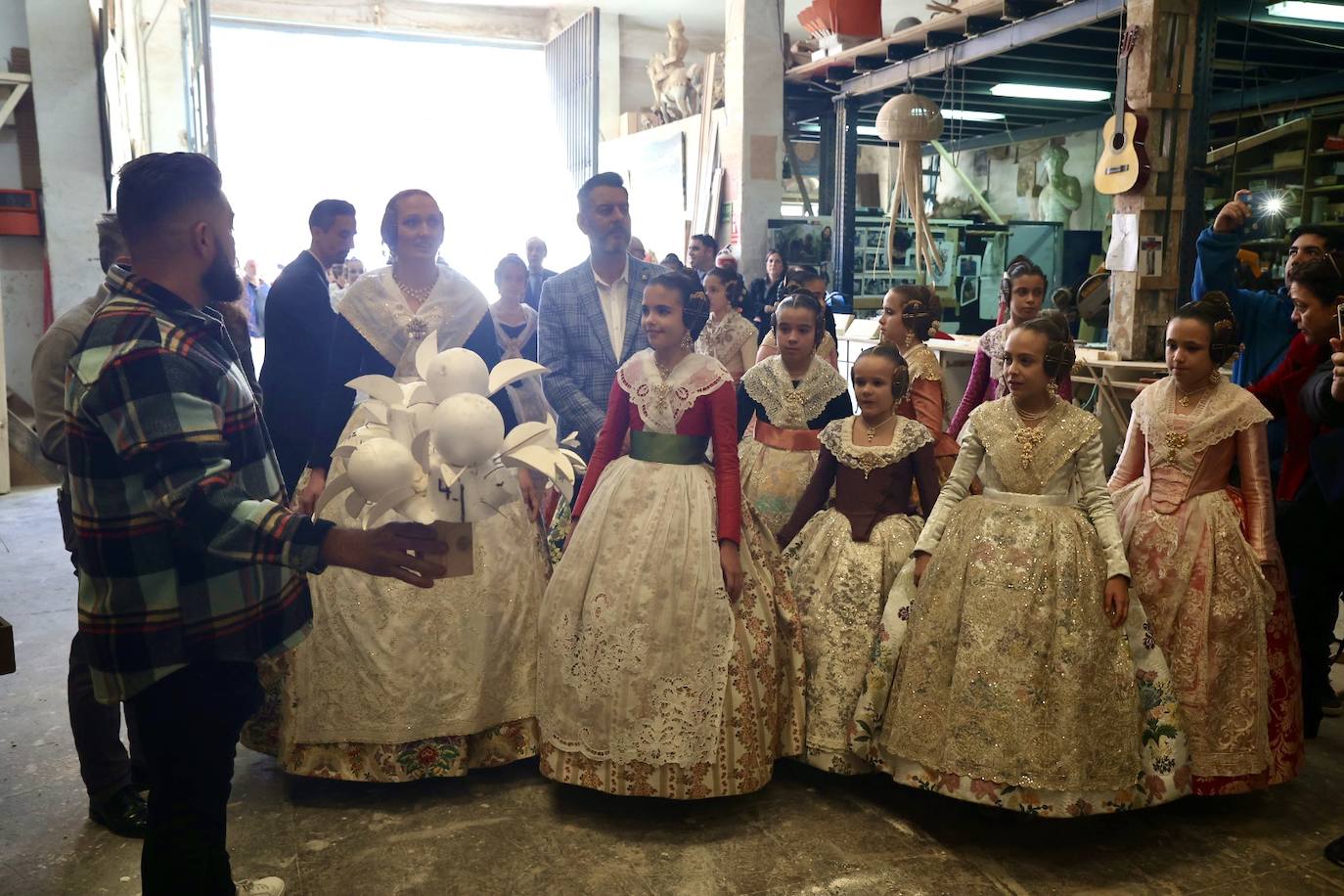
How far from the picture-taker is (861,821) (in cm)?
293

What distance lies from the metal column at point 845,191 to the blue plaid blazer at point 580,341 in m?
6.95

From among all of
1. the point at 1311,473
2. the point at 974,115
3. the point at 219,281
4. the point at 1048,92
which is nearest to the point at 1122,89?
the point at 1311,473

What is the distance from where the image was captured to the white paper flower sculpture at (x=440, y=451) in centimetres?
183

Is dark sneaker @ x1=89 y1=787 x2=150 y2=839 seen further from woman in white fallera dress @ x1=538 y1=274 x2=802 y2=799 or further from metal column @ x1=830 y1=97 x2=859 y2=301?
metal column @ x1=830 y1=97 x2=859 y2=301

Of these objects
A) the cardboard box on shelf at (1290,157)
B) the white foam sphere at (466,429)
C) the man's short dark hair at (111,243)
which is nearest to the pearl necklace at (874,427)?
the white foam sphere at (466,429)

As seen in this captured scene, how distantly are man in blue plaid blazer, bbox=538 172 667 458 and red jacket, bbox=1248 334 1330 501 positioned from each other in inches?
86.3

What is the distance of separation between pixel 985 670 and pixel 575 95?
15.3 metres

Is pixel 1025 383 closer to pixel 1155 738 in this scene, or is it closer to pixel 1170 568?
pixel 1170 568

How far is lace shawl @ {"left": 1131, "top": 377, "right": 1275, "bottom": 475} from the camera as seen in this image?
3053 mm

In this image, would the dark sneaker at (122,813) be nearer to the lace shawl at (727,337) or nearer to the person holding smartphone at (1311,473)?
the lace shawl at (727,337)

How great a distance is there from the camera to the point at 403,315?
3.28m

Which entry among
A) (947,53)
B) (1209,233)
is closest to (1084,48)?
(947,53)

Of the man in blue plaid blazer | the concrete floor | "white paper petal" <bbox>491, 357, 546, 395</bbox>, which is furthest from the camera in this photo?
the man in blue plaid blazer

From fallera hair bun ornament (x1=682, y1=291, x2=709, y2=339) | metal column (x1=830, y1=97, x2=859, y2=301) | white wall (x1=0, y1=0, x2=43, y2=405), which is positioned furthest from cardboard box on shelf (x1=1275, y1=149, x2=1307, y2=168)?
white wall (x1=0, y1=0, x2=43, y2=405)
